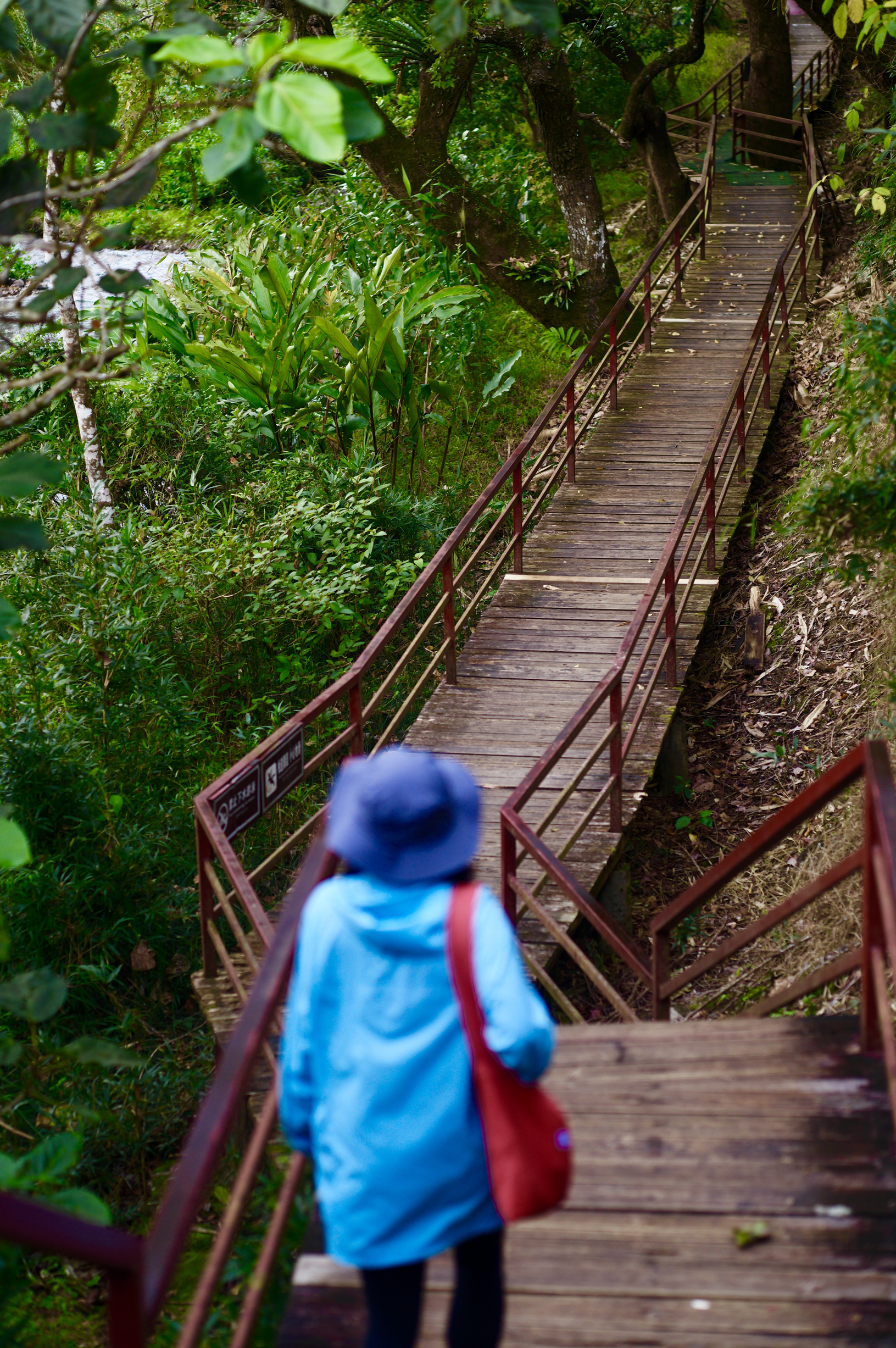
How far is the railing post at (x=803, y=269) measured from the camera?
37.6 feet

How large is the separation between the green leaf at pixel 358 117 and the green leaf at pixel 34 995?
2.25 m

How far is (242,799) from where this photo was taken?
16.0 feet

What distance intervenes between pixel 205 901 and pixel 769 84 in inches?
561

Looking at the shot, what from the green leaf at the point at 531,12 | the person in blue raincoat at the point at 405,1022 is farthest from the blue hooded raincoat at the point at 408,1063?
the green leaf at the point at 531,12

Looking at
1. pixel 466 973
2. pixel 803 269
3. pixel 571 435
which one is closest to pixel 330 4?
pixel 466 973

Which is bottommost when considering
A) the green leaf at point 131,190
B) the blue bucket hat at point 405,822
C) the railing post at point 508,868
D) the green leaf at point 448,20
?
the railing post at point 508,868

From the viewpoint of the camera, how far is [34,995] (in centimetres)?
325

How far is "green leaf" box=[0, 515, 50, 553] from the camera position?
3105 mm

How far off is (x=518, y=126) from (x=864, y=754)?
15.6m

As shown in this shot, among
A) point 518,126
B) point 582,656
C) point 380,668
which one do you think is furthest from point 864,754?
point 518,126

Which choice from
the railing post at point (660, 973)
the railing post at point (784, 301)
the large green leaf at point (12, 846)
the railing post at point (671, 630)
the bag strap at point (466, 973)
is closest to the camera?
the bag strap at point (466, 973)

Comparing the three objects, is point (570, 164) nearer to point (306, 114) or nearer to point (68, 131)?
point (68, 131)

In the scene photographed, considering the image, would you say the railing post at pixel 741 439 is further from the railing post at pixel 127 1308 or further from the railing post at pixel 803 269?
the railing post at pixel 127 1308

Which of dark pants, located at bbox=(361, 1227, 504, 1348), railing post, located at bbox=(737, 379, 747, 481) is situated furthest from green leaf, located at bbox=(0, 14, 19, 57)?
railing post, located at bbox=(737, 379, 747, 481)
